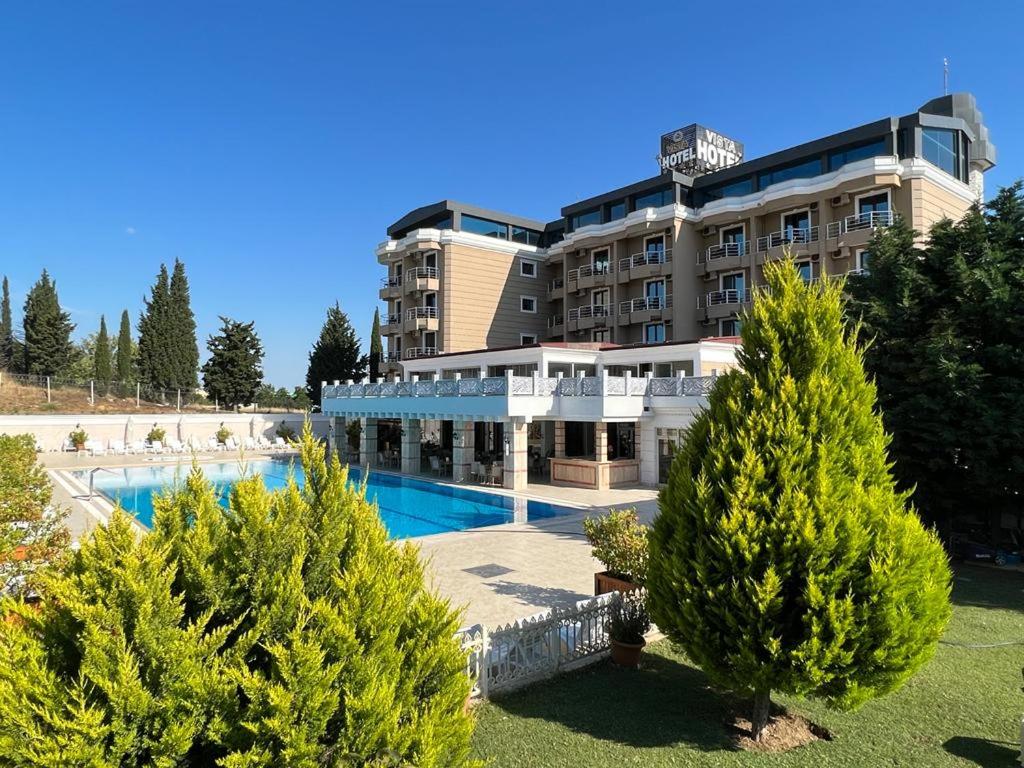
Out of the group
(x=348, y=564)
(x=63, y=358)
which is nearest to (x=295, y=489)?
(x=348, y=564)

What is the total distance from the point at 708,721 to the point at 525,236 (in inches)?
1617

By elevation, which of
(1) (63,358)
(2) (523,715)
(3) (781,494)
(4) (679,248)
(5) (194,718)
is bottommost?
(2) (523,715)

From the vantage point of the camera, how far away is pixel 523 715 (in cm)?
644

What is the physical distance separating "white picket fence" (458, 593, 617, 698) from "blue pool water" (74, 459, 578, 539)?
880 cm

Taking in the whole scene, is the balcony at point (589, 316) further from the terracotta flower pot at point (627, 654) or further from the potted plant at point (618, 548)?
the terracotta flower pot at point (627, 654)

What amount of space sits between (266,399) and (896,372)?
5808cm

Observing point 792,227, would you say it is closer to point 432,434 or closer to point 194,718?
point 432,434

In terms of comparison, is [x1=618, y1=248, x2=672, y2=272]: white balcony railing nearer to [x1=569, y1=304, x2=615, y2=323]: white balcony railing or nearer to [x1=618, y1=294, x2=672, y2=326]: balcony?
[x1=618, y1=294, x2=672, y2=326]: balcony

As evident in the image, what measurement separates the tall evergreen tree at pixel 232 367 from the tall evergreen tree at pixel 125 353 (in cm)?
1350

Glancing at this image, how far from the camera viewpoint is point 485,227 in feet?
139

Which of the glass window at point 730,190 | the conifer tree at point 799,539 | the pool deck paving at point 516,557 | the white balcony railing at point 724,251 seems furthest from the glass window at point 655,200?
the conifer tree at point 799,539

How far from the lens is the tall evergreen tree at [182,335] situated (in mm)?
48969

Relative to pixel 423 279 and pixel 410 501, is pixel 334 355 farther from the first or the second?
pixel 410 501

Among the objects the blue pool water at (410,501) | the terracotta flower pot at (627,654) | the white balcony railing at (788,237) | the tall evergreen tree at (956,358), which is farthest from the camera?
the white balcony railing at (788,237)
